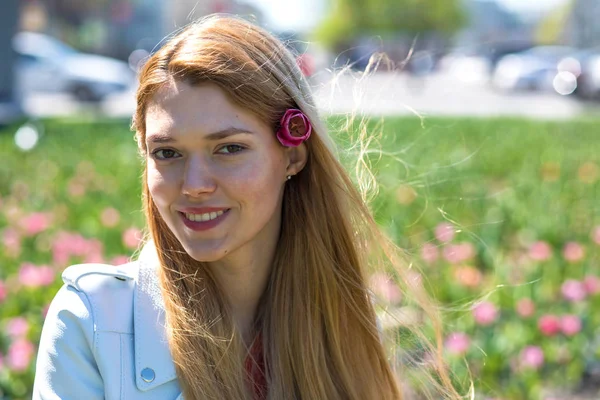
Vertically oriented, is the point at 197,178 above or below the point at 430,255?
above

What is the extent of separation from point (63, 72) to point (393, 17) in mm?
55816

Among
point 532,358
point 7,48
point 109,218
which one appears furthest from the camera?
point 7,48

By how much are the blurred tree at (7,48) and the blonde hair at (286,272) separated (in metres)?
13.4

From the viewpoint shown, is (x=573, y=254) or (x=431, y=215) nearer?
(x=573, y=254)

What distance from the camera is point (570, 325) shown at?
146 inches

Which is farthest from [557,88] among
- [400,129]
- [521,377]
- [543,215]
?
[521,377]

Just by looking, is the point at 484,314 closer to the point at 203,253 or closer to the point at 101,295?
the point at 203,253

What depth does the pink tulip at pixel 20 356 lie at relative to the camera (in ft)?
10.1

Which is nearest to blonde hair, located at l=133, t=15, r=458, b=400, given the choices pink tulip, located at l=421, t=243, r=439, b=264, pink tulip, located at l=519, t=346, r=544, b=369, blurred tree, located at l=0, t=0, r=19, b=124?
pink tulip, located at l=519, t=346, r=544, b=369

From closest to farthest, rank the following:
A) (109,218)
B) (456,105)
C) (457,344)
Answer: (457,344)
(109,218)
(456,105)

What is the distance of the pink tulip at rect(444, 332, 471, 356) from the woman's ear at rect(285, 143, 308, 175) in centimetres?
144

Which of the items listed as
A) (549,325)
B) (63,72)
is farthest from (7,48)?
(549,325)

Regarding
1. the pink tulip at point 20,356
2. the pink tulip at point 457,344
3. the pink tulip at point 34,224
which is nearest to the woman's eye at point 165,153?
the pink tulip at point 20,356

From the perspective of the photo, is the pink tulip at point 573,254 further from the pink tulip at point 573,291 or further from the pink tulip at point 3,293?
the pink tulip at point 3,293
